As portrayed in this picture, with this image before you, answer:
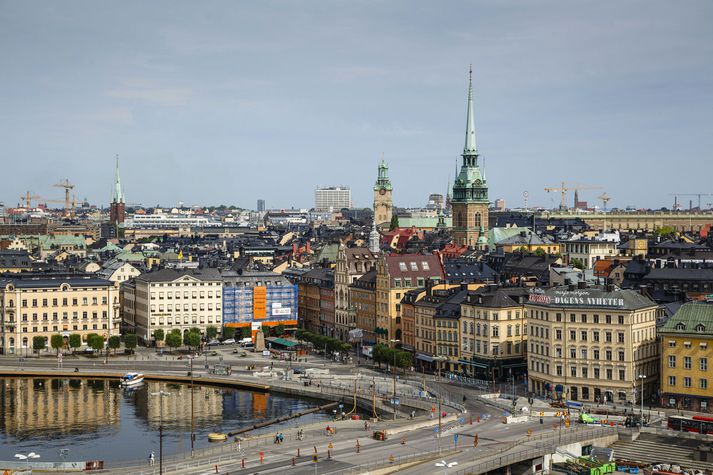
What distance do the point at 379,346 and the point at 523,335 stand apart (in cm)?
2325

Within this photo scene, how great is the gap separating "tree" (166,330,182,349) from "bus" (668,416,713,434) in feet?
298

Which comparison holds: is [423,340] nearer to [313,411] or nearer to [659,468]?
[313,411]

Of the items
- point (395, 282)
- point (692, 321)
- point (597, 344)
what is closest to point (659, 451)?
point (692, 321)

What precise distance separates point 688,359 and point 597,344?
32.8ft

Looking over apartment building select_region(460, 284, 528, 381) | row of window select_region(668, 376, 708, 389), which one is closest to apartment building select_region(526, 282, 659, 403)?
row of window select_region(668, 376, 708, 389)

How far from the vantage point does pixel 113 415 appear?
12794 cm

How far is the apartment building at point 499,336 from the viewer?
139 metres

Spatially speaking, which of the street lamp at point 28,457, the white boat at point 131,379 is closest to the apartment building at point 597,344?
the white boat at point 131,379

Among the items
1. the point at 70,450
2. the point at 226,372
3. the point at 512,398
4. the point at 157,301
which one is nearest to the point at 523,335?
the point at 512,398

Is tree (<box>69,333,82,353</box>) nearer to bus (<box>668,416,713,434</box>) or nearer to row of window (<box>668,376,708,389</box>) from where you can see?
row of window (<box>668,376,708,389</box>)

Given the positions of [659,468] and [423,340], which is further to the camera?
[423,340]

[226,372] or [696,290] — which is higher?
[696,290]

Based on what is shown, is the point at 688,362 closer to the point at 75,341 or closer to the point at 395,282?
the point at 395,282

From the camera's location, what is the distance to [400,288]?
6663 inches
